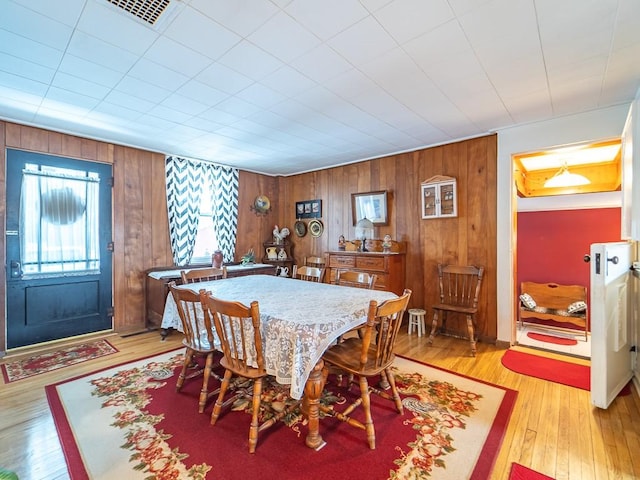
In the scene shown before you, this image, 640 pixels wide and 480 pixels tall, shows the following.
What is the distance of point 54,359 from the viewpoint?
298 cm

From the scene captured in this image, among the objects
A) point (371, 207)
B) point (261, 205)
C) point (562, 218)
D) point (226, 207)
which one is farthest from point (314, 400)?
point (562, 218)

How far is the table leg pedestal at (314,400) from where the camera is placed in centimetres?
168

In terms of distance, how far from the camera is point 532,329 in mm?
4035

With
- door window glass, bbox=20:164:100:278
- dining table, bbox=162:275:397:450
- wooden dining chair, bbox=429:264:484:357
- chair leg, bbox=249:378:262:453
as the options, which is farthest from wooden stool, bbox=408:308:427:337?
door window glass, bbox=20:164:100:278

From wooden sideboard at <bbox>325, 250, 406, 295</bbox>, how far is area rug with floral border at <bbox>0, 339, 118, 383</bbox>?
2.73 meters

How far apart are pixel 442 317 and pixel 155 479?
3.36m

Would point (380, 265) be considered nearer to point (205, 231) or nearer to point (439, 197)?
point (439, 197)

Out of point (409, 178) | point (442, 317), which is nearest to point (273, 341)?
point (442, 317)

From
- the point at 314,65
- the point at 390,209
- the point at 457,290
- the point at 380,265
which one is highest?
the point at 314,65

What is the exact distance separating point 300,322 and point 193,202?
3.58 metres

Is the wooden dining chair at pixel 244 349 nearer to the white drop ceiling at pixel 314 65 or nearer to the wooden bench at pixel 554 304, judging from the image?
the white drop ceiling at pixel 314 65

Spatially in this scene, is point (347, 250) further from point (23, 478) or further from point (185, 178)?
point (23, 478)

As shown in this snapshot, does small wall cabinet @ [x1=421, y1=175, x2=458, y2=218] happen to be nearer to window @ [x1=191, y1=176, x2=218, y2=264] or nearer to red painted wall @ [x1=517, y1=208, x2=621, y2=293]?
red painted wall @ [x1=517, y1=208, x2=621, y2=293]

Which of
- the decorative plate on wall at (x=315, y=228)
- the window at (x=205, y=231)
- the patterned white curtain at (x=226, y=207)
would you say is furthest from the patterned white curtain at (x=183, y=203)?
the decorative plate on wall at (x=315, y=228)
